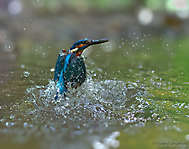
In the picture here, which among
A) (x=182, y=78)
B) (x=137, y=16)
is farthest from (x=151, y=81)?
(x=137, y=16)

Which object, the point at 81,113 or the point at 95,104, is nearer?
the point at 81,113

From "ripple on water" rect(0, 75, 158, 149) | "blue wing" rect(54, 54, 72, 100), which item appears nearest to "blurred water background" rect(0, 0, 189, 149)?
"ripple on water" rect(0, 75, 158, 149)

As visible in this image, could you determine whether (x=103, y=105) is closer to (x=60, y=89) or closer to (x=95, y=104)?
(x=95, y=104)

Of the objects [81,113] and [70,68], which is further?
[70,68]

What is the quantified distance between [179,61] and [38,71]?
3.06 meters

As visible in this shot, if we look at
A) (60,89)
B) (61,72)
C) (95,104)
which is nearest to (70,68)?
(61,72)

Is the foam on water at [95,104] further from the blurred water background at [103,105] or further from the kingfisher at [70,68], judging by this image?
the kingfisher at [70,68]

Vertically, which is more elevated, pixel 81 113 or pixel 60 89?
pixel 60 89

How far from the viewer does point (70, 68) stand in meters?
3.59

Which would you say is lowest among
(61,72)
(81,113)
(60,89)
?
(81,113)

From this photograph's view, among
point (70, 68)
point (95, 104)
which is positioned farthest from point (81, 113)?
point (70, 68)

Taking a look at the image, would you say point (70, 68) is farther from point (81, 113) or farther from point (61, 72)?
point (81, 113)

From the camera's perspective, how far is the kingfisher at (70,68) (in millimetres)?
3582

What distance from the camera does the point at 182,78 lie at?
4980mm
